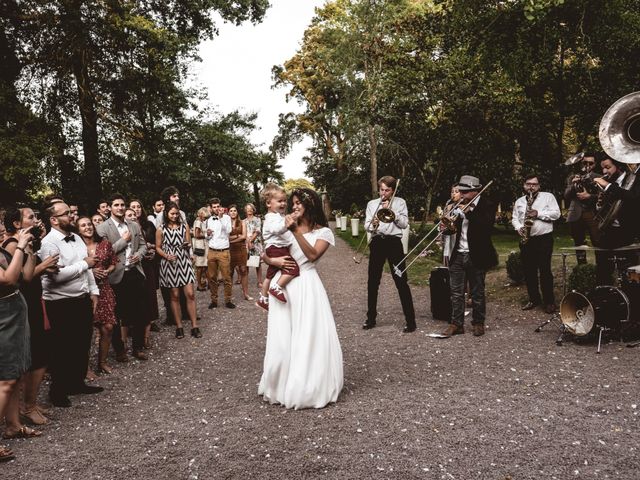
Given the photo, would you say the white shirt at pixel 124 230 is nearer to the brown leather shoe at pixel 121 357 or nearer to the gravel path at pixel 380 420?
the brown leather shoe at pixel 121 357

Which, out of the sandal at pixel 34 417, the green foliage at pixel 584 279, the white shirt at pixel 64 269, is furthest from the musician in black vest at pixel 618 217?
the sandal at pixel 34 417

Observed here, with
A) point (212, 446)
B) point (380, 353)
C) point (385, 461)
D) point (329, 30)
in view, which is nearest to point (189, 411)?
point (212, 446)

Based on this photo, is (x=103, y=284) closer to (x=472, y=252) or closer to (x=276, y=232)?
(x=276, y=232)

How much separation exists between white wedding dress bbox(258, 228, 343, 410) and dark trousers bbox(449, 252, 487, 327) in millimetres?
3278

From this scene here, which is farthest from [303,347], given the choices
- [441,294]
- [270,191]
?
[441,294]

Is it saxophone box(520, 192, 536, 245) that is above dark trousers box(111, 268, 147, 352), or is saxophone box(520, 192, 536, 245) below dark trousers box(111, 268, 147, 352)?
above

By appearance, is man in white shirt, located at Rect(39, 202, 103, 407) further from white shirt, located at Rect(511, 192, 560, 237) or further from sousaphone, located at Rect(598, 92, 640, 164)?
white shirt, located at Rect(511, 192, 560, 237)

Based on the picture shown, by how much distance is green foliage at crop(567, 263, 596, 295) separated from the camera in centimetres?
871

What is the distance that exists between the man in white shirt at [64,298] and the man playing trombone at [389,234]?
14.5 feet

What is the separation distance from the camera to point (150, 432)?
201 inches

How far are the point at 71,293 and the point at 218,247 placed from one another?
5.47m

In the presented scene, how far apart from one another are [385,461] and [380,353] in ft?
10.9

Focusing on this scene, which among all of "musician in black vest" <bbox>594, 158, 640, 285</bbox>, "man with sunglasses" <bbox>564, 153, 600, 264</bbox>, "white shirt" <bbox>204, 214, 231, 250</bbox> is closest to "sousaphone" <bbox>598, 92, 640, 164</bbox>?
"musician in black vest" <bbox>594, 158, 640, 285</bbox>

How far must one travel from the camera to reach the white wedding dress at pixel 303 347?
545 centimetres
